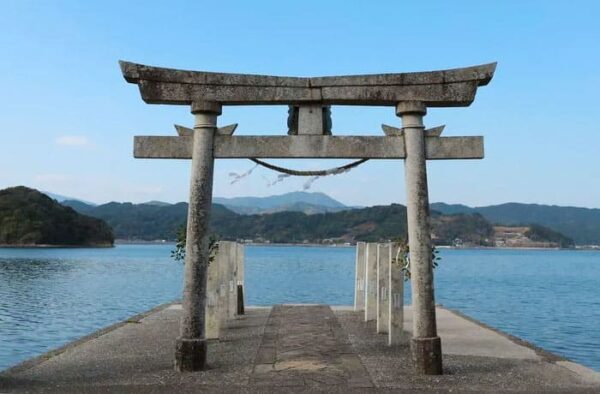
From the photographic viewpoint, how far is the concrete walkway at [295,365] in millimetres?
8805

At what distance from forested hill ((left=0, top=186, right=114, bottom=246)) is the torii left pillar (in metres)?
115

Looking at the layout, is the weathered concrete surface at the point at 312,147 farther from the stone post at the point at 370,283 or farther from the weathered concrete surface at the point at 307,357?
Answer: the stone post at the point at 370,283

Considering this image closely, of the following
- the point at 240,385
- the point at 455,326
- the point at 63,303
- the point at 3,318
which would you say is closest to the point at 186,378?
the point at 240,385

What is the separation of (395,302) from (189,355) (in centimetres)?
509

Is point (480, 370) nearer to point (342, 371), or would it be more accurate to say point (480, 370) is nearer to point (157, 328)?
point (342, 371)

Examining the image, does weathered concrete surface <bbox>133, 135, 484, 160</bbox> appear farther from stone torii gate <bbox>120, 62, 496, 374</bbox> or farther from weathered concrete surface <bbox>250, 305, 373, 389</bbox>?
weathered concrete surface <bbox>250, 305, 373, 389</bbox>

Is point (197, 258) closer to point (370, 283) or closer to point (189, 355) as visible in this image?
point (189, 355)

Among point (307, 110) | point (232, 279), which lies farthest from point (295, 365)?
point (232, 279)

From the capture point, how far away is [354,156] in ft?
33.5

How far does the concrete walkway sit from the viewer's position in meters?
8.80

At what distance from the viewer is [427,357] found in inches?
380

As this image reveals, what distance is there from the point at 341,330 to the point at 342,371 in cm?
508

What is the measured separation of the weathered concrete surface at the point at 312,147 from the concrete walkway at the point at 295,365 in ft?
11.8

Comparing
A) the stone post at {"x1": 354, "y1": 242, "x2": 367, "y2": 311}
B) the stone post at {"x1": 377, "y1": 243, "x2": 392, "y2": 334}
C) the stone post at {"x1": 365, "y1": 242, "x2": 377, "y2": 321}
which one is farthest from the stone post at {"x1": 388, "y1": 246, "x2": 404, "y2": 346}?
the stone post at {"x1": 354, "y1": 242, "x2": 367, "y2": 311}
